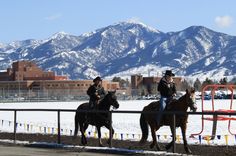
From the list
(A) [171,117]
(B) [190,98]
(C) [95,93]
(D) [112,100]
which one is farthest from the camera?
(C) [95,93]

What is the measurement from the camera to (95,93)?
19250 mm

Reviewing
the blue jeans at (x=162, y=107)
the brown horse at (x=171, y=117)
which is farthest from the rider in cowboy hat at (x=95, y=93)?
the blue jeans at (x=162, y=107)

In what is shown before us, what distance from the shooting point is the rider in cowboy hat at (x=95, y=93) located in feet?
62.8

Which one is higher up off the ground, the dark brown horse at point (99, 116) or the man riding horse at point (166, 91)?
the man riding horse at point (166, 91)

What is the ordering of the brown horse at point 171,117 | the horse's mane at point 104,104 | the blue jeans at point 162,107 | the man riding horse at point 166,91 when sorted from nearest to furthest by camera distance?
the brown horse at point 171,117 → the blue jeans at point 162,107 → the man riding horse at point 166,91 → the horse's mane at point 104,104

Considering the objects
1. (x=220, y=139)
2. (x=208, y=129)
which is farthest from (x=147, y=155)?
(x=208, y=129)

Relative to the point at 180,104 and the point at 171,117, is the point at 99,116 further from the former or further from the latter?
the point at 180,104

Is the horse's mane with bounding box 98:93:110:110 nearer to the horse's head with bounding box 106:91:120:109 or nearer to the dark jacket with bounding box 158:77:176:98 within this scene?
the horse's head with bounding box 106:91:120:109

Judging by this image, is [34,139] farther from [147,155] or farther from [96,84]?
[147,155]

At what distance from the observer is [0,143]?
774 inches

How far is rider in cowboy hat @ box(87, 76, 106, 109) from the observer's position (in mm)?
19156

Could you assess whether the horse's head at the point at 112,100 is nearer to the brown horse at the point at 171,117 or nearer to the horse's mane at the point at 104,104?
the horse's mane at the point at 104,104

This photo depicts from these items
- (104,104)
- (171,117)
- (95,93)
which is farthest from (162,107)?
(95,93)

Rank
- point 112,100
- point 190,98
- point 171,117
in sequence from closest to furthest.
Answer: point 190,98 < point 171,117 < point 112,100
